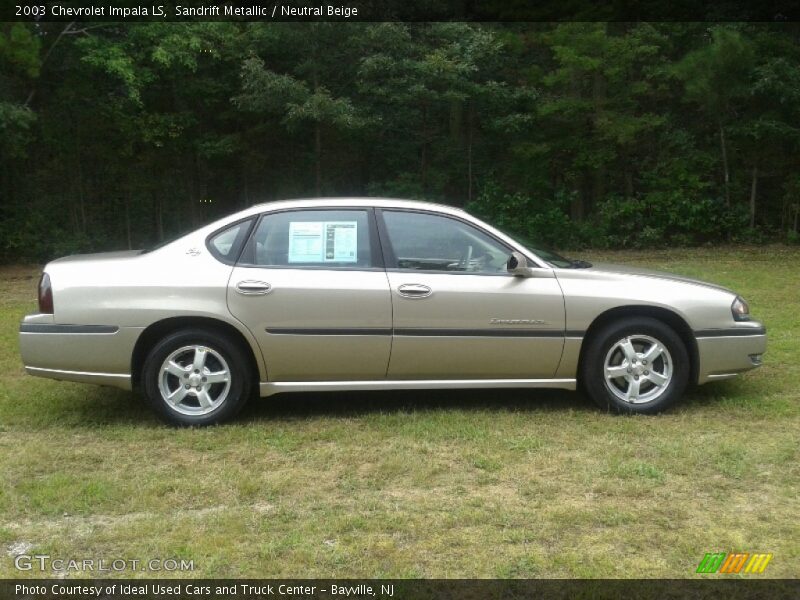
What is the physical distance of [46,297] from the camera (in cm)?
584

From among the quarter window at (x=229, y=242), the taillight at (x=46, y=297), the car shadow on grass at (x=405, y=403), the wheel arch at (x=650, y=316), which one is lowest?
the car shadow on grass at (x=405, y=403)

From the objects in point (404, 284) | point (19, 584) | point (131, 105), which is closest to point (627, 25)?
point (131, 105)

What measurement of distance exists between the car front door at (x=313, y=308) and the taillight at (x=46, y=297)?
1.17 meters

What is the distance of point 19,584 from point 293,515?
49.1 inches

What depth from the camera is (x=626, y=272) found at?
6359 mm

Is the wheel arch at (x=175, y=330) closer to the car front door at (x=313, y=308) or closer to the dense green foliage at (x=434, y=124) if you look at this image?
Result: the car front door at (x=313, y=308)

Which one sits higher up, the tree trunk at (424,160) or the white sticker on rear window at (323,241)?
the tree trunk at (424,160)

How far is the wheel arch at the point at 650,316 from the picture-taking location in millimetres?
6094

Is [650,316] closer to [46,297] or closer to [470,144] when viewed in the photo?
[46,297]

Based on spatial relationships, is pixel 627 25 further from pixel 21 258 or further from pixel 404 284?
pixel 404 284

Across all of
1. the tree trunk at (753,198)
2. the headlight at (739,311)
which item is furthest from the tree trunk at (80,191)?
the headlight at (739,311)

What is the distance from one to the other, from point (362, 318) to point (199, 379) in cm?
114

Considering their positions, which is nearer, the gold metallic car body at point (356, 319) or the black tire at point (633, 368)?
the gold metallic car body at point (356, 319)

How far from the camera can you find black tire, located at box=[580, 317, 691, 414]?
6043mm
